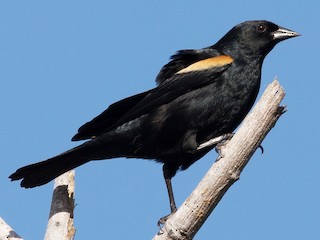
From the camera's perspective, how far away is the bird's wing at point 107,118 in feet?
17.5

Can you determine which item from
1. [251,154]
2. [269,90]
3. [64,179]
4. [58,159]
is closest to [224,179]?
[251,154]

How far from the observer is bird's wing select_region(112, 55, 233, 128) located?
17.0 feet

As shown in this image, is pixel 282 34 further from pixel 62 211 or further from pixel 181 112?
pixel 62 211

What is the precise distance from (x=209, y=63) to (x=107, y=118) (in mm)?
997

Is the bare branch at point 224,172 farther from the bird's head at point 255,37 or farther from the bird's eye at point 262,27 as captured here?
the bird's eye at point 262,27

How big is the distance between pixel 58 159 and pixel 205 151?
123cm

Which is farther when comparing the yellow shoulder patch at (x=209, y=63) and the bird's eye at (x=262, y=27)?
the bird's eye at (x=262, y=27)

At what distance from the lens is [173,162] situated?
544 centimetres

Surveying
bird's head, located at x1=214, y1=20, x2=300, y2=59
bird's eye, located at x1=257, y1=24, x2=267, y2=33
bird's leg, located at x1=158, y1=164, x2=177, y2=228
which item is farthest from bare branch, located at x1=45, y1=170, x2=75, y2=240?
bird's eye, located at x1=257, y1=24, x2=267, y2=33

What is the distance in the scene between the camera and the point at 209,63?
5219mm

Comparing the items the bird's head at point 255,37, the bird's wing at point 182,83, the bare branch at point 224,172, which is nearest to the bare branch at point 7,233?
the bare branch at point 224,172

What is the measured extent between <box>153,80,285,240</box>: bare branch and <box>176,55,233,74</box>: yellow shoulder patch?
4.53 feet

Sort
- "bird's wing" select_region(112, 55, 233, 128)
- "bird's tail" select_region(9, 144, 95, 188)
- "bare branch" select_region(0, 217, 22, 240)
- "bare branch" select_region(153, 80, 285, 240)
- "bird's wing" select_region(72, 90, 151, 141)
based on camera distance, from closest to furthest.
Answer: "bare branch" select_region(153, 80, 285, 240) < "bare branch" select_region(0, 217, 22, 240) < "bird's tail" select_region(9, 144, 95, 188) < "bird's wing" select_region(112, 55, 233, 128) < "bird's wing" select_region(72, 90, 151, 141)

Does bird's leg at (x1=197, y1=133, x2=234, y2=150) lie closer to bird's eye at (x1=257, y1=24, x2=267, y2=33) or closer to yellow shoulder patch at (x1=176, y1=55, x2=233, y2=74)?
yellow shoulder patch at (x1=176, y1=55, x2=233, y2=74)
